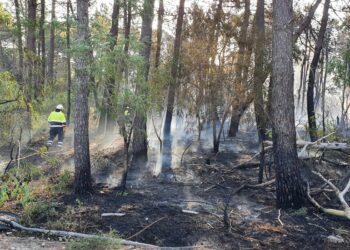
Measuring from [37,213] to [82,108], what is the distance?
2560 millimetres

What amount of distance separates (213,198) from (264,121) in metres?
4.50

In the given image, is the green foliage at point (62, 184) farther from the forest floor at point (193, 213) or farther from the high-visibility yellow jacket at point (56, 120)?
the high-visibility yellow jacket at point (56, 120)

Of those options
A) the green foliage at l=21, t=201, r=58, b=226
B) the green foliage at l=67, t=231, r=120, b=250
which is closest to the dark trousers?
the green foliage at l=21, t=201, r=58, b=226

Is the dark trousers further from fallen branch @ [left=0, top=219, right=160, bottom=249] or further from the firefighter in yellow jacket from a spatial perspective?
fallen branch @ [left=0, top=219, right=160, bottom=249]

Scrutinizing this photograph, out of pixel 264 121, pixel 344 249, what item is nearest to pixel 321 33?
pixel 264 121

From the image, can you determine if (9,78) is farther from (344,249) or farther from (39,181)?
(344,249)

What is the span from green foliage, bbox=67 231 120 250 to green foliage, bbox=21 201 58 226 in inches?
71.2

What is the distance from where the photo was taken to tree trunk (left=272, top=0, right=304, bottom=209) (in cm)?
859

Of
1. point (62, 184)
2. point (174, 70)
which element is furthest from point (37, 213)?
point (174, 70)

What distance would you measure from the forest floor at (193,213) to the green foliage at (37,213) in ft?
0.13

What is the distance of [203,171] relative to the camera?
1278 cm

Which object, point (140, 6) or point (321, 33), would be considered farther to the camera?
point (321, 33)

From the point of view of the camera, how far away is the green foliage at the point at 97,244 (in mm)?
6309

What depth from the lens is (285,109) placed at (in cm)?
859
